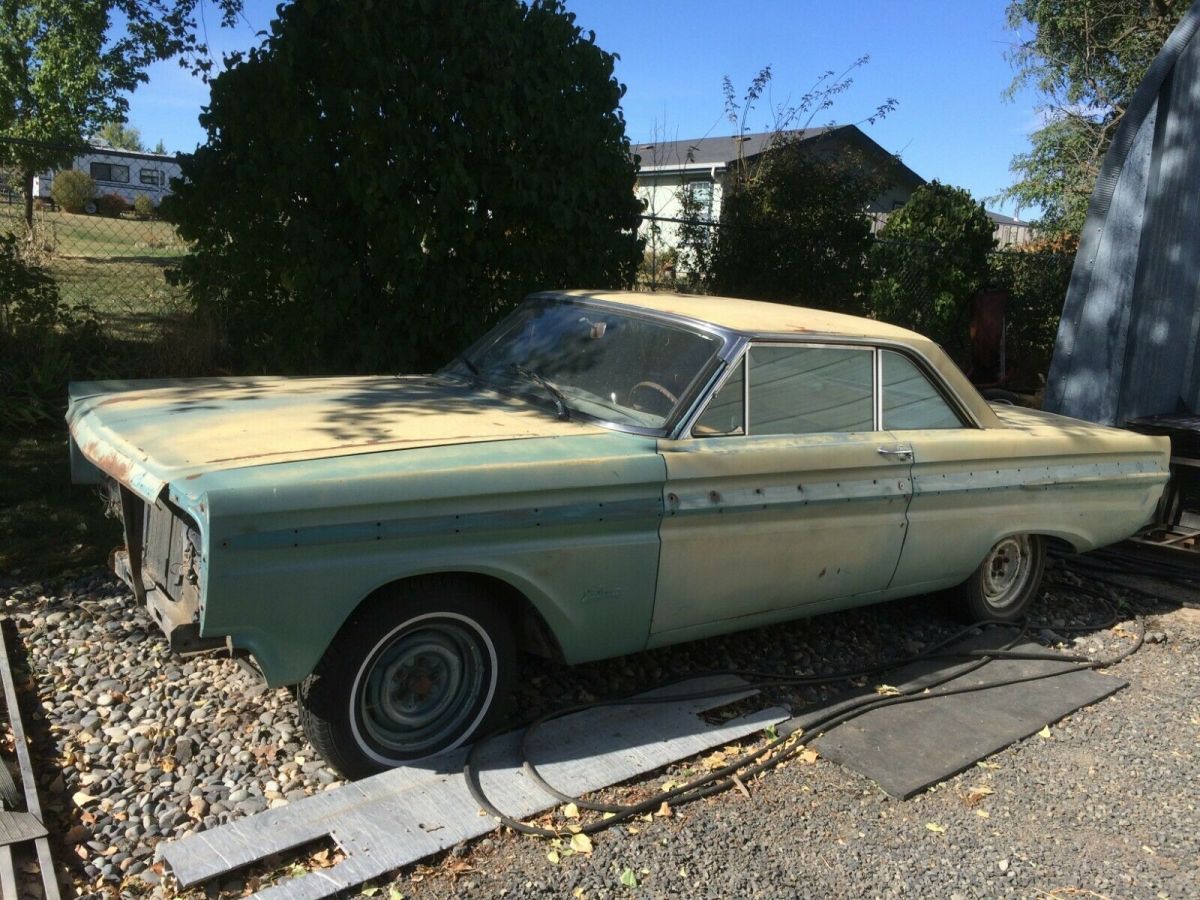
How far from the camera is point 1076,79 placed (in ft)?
62.8

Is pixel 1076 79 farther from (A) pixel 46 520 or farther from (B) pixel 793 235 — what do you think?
(A) pixel 46 520

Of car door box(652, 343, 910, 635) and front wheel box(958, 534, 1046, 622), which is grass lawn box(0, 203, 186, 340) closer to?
car door box(652, 343, 910, 635)

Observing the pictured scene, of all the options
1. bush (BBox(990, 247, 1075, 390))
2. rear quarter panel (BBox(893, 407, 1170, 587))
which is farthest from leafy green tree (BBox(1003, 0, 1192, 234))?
rear quarter panel (BBox(893, 407, 1170, 587))

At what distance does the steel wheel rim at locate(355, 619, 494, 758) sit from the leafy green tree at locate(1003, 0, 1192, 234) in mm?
17785

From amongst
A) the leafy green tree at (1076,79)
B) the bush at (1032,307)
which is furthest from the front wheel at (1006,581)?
the leafy green tree at (1076,79)

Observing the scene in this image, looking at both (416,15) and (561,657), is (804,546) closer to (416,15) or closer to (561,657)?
(561,657)

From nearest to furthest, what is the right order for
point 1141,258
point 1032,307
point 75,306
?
1. point 75,306
2. point 1141,258
3. point 1032,307

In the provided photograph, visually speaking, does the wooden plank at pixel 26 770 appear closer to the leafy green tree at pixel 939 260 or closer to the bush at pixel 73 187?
the leafy green tree at pixel 939 260

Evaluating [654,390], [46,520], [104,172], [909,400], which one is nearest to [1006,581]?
[909,400]

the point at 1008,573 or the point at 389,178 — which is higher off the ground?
the point at 389,178

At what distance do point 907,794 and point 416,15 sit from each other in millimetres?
5014

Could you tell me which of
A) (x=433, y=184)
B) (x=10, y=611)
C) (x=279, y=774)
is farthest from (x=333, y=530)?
(x=433, y=184)

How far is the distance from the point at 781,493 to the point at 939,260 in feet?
28.2

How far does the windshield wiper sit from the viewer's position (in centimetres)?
414
